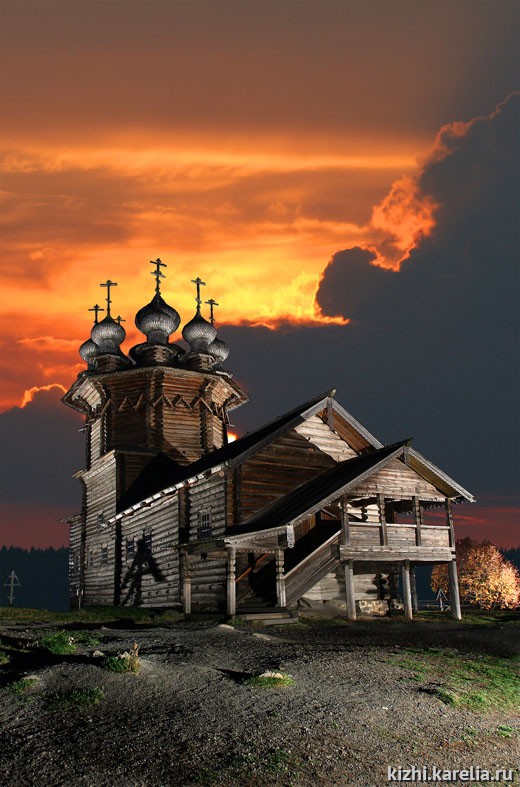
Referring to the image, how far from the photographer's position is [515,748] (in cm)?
971

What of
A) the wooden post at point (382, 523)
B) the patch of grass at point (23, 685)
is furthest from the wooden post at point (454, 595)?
the patch of grass at point (23, 685)

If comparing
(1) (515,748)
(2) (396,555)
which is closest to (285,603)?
(2) (396,555)

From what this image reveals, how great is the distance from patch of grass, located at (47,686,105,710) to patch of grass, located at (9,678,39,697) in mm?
469

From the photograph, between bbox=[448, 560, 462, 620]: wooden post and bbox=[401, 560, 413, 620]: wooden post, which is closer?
bbox=[401, 560, 413, 620]: wooden post

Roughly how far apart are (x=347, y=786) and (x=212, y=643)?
8.20m

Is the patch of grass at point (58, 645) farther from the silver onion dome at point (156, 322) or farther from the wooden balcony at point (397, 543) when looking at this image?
the silver onion dome at point (156, 322)

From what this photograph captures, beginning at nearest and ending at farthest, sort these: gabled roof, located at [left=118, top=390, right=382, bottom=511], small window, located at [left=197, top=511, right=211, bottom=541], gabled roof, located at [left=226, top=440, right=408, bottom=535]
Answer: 1. gabled roof, located at [left=226, top=440, right=408, bottom=535]
2. gabled roof, located at [left=118, top=390, right=382, bottom=511]
3. small window, located at [left=197, top=511, right=211, bottom=541]

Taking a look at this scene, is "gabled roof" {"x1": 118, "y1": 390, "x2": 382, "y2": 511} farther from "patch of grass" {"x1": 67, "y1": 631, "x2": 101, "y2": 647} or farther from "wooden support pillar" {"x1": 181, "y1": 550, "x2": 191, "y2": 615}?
"patch of grass" {"x1": 67, "y1": 631, "x2": 101, "y2": 647}

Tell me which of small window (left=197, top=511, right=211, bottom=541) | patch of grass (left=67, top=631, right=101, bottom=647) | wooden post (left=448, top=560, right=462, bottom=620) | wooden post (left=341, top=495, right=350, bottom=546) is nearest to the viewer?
patch of grass (left=67, top=631, right=101, bottom=647)

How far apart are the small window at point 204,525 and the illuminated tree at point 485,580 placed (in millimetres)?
31662

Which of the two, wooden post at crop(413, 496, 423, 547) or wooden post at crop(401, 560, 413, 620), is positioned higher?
wooden post at crop(413, 496, 423, 547)

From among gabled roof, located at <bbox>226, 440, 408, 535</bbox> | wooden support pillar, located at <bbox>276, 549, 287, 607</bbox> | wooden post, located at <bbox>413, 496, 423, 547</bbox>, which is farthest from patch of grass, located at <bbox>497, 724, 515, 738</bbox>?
wooden post, located at <bbox>413, 496, 423, 547</bbox>

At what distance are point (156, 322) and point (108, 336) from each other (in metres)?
3.43

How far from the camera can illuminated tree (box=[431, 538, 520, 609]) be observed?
55906 mm
